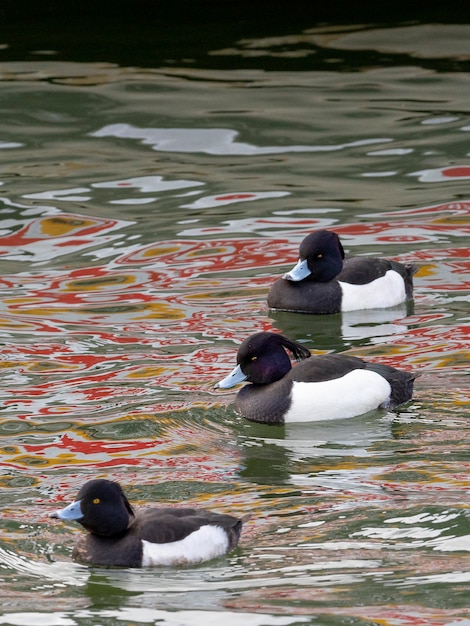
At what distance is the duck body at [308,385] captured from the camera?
10.6 m

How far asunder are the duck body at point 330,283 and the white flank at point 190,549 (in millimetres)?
5970

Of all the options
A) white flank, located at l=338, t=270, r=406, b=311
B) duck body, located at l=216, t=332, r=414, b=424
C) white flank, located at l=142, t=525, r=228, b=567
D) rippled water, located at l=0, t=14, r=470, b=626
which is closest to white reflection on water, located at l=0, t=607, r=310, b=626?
rippled water, located at l=0, t=14, r=470, b=626

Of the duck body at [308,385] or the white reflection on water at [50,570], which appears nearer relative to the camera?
the white reflection on water at [50,570]

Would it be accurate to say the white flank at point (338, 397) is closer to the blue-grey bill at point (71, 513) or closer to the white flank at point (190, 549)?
the white flank at point (190, 549)

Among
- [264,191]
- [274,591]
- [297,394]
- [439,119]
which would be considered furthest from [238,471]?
[439,119]

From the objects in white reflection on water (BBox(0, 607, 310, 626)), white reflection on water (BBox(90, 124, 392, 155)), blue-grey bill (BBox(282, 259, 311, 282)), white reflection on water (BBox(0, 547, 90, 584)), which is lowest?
white reflection on water (BBox(0, 547, 90, 584))

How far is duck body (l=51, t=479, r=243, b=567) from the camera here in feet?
26.0

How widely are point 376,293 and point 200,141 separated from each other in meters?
5.28

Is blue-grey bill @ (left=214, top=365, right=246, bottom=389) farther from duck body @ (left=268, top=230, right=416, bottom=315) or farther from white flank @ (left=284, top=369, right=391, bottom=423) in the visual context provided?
duck body @ (left=268, top=230, right=416, bottom=315)

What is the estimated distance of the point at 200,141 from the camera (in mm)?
18391

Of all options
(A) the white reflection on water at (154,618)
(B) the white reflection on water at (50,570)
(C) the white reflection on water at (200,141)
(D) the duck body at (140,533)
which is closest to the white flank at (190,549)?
(D) the duck body at (140,533)

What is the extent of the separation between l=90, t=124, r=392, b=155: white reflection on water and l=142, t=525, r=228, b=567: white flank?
10616mm

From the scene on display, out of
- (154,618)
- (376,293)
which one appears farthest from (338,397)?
(154,618)

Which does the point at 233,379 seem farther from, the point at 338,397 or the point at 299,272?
the point at 299,272
